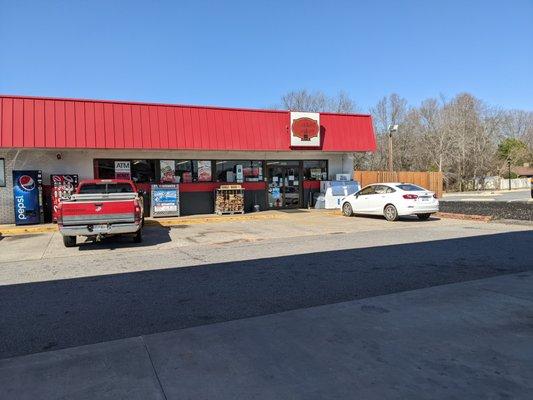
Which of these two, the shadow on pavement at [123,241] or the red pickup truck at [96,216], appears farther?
the shadow on pavement at [123,241]

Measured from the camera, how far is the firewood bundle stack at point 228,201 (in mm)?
20688

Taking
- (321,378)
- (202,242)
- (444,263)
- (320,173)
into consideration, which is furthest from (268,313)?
(320,173)

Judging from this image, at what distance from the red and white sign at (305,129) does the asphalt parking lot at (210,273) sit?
25.1ft

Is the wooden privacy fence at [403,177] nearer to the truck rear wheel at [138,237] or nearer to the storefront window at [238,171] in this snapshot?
the storefront window at [238,171]

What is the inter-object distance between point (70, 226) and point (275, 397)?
9320mm

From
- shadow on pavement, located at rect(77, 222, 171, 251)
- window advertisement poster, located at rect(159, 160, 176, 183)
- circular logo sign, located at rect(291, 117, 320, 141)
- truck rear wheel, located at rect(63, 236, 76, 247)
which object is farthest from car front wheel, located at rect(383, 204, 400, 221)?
truck rear wheel, located at rect(63, 236, 76, 247)

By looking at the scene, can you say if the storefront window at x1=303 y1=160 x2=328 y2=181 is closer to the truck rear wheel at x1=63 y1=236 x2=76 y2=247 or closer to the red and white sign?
the red and white sign

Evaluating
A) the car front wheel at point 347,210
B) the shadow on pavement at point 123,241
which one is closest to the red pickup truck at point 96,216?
the shadow on pavement at point 123,241

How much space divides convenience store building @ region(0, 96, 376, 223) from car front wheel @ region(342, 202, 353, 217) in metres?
3.45

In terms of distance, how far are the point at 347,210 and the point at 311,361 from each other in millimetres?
16173

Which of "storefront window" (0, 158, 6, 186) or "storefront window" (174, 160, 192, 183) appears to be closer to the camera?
"storefront window" (0, 158, 6, 186)

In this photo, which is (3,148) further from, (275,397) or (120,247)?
(275,397)

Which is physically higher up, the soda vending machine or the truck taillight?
the soda vending machine

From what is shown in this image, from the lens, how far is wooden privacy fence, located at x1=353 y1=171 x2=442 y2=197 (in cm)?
2795
